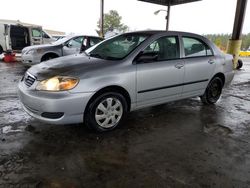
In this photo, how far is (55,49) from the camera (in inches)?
307

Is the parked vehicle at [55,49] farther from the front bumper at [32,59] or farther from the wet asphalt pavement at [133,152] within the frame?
the wet asphalt pavement at [133,152]

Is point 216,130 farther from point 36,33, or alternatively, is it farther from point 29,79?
point 36,33

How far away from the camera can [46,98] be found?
2.77 metres

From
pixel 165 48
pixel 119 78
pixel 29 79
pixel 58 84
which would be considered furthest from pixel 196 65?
pixel 29 79

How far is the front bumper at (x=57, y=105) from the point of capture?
9.07 feet

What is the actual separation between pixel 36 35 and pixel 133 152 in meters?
11.5

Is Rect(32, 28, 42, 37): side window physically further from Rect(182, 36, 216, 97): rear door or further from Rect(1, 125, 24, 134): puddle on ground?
Answer: Rect(182, 36, 216, 97): rear door

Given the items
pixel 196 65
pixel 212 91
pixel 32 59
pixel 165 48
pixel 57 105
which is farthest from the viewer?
pixel 32 59

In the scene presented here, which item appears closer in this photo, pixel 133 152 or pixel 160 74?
pixel 133 152

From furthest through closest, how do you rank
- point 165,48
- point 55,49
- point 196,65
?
1. point 55,49
2. point 196,65
3. point 165,48

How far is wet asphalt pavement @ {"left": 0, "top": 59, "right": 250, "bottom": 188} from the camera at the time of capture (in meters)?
2.24

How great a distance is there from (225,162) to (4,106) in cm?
380

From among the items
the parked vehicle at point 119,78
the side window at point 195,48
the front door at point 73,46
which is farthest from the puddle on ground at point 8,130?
the front door at point 73,46

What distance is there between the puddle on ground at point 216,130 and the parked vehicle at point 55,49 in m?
5.51
